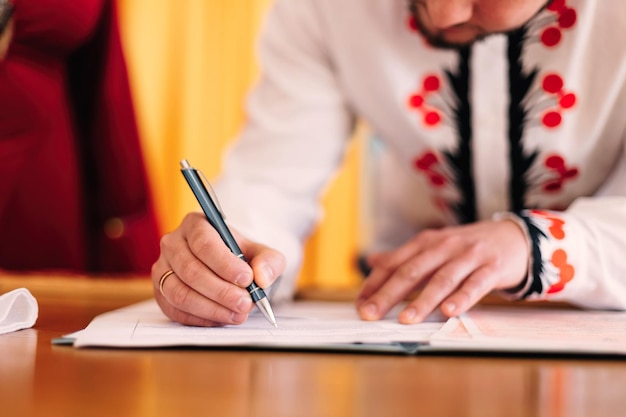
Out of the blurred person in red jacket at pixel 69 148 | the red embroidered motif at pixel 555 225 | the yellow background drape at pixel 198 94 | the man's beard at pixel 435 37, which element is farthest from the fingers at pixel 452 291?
the yellow background drape at pixel 198 94

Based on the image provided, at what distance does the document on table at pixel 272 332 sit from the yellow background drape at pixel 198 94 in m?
2.17

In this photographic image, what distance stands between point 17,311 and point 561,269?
0.60 meters

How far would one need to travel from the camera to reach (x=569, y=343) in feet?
2.03

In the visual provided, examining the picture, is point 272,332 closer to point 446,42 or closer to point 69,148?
point 446,42

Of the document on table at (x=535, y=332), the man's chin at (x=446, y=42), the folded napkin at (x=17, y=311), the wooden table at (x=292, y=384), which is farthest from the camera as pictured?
the man's chin at (x=446, y=42)

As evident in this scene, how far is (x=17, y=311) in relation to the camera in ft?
Answer: 2.47

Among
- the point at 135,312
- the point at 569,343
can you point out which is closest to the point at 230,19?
the point at 135,312

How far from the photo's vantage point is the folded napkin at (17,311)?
28.8 inches

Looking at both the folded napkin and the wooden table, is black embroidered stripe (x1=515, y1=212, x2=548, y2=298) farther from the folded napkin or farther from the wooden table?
the folded napkin

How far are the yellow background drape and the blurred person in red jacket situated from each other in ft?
5.09

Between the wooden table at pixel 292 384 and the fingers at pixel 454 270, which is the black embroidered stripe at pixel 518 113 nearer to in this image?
the fingers at pixel 454 270

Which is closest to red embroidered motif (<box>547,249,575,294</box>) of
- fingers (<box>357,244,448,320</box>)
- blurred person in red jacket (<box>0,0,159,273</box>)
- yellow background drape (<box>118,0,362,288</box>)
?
fingers (<box>357,244,448,320</box>)

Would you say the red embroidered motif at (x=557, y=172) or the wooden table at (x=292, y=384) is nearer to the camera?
the wooden table at (x=292, y=384)

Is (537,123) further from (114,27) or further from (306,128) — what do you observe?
(114,27)
